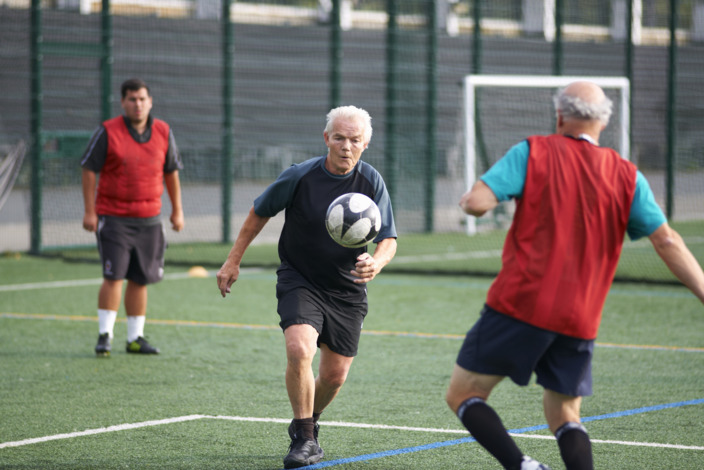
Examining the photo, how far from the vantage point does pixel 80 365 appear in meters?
8.38

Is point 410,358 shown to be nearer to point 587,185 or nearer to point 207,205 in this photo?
point 587,185

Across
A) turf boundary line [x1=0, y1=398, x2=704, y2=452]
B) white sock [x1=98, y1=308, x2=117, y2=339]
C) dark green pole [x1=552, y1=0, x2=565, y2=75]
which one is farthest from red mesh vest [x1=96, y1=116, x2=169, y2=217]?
dark green pole [x1=552, y1=0, x2=565, y2=75]

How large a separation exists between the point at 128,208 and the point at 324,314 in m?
3.58

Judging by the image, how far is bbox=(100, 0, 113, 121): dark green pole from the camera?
16.8 meters

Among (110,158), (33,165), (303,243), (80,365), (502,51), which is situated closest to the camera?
(303,243)

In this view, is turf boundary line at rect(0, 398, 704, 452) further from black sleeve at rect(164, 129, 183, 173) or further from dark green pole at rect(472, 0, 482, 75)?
dark green pole at rect(472, 0, 482, 75)

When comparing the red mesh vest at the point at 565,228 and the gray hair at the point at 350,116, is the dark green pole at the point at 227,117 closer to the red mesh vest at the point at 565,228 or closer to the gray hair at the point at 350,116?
the gray hair at the point at 350,116

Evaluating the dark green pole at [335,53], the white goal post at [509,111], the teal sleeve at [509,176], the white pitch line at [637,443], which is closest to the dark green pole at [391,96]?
the dark green pole at [335,53]

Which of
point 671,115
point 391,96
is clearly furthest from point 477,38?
point 671,115

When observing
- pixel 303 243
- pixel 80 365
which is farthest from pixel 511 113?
pixel 303 243

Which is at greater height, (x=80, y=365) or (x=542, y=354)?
(x=542, y=354)

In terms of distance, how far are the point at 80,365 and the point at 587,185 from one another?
16.9 feet

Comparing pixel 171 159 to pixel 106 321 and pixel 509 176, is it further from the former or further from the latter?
pixel 509 176

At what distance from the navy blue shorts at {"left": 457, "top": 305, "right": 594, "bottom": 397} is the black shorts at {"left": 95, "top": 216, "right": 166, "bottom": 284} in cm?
481
